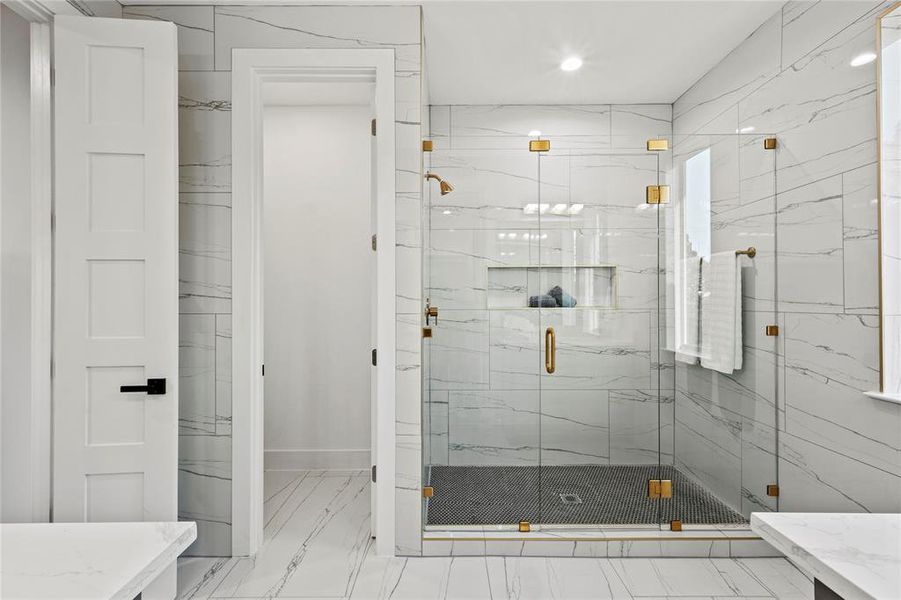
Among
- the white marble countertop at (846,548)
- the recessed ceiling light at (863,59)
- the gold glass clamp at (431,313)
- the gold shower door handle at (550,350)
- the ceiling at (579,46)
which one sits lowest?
the white marble countertop at (846,548)

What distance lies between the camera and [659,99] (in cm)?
370

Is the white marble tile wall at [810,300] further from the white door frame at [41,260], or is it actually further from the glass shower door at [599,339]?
the white door frame at [41,260]

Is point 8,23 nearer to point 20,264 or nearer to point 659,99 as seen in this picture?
point 20,264

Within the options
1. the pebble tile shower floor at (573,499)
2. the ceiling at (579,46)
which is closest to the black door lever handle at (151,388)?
the pebble tile shower floor at (573,499)

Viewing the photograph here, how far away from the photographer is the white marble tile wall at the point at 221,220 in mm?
2498

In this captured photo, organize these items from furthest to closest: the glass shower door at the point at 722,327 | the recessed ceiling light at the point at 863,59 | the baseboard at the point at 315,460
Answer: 1. the baseboard at the point at 315,460
2. the glass shower door at the point at 722,327
3. the recessed ceiling light at the point at 863,59

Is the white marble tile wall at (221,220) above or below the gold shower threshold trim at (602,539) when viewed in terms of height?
above

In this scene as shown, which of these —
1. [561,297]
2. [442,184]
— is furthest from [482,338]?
[442,184]

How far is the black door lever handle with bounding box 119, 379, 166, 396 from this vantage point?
216 centimetres

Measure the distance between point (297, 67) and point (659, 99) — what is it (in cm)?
252

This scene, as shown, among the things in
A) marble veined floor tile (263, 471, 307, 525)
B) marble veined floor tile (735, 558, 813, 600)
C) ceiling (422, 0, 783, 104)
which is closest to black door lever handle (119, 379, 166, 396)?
marble veined floor tile (263, 471, 307, 525)

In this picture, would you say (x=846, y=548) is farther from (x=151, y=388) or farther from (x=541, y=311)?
(x=151, y=388)

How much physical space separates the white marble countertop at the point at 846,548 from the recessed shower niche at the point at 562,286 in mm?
1604

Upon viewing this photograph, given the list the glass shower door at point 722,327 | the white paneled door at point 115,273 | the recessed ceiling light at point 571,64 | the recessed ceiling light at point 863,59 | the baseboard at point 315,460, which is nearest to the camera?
the recessed ceiling light at point 863,59
